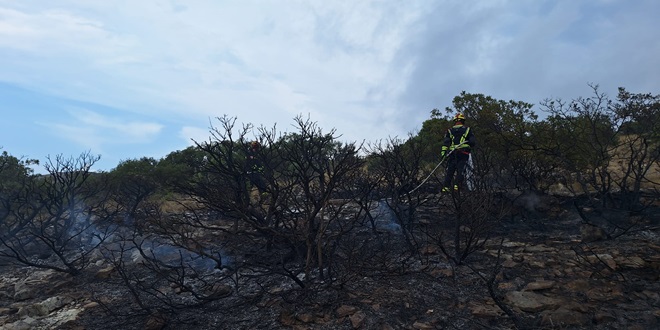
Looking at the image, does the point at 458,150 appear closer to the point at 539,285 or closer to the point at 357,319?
the point at 539,285

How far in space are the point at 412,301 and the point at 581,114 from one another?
6986 mm

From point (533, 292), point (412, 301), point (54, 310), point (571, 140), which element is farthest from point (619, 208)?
point (54, 310)

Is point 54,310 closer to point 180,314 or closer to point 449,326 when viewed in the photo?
point 180,314

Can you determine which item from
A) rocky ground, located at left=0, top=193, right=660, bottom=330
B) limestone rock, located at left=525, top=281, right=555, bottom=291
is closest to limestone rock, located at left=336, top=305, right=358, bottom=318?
rocky ground, located at left=0, top=193, right=660, bottom=330

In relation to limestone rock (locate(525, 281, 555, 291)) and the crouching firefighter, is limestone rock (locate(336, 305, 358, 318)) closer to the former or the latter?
limestone rock (locate(525, 281, 555, 291))

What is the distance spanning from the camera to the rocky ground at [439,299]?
4.48 metres

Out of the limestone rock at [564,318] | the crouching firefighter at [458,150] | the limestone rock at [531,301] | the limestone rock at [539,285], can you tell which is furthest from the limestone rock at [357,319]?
the crouching firefighter at [458,150]

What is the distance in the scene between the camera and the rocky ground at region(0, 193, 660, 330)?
4.48m

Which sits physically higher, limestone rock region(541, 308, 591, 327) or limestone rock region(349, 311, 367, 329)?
limestone rock region(349, 311, 367, 329)

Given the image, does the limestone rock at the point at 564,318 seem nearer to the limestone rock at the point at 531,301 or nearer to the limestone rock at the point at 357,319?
the limestone rock at the point at 531,301

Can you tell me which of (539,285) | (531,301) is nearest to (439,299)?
(531,301)

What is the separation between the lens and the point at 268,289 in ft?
18.1

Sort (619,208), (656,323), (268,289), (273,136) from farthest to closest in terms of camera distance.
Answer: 1. (619,208)
2. (273,136)
3. (268,289)
4. (656,323)

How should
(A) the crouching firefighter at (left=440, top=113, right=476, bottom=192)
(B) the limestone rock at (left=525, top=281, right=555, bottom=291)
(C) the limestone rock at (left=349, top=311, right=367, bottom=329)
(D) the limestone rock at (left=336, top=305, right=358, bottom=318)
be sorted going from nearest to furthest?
(C) the limestone rock at (left=349, top=311, right=367, bottom=329)
(D) the limestone rock at (left=336, top=305, right=358, bottom=318)
(B) the limestone rock at (left=525, top=281, right=555, bottom=291)
(A) the crouching firefighter at (left=440, top=113, right=476, bottom=192)
